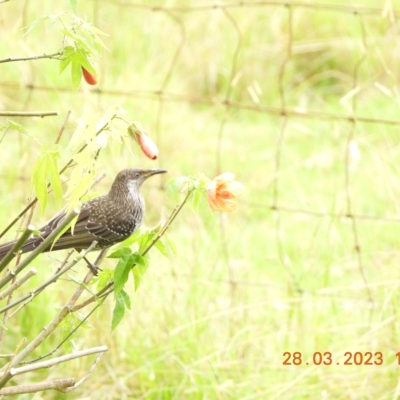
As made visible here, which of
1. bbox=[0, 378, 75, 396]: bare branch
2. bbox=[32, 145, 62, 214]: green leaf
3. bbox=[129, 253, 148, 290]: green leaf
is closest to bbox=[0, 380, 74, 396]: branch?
bbox=[0, 378, 75, 396]: bare branch

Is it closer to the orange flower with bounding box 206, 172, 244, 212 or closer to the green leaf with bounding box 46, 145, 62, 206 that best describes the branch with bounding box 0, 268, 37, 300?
the green leaf with bounding box 46, 145, 62, 206

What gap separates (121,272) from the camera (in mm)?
1912

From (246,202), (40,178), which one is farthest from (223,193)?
(246,202)

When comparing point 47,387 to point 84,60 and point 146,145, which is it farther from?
point 84,60

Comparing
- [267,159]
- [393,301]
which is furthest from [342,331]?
[267,159]

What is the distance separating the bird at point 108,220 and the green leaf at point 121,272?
47cm

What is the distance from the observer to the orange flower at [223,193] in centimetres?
181

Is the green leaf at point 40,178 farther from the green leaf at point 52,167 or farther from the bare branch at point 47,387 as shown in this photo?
the bare branch at point 47,387

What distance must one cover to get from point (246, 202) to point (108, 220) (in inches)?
98.4

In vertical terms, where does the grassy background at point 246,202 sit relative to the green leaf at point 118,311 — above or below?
above

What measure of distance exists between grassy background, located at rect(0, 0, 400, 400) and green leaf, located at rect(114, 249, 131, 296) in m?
0.25

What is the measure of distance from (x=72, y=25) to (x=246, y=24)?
19.6ft

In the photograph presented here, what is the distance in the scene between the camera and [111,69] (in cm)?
712

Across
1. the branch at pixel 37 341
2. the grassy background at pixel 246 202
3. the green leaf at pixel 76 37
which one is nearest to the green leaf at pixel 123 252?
the branch at pixel 37 341
